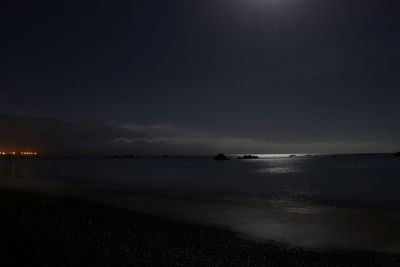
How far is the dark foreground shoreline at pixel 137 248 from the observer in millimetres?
10752

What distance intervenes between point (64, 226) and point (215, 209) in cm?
1373

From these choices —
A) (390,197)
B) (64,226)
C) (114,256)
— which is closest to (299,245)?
(114,256)

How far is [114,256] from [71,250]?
1.80m

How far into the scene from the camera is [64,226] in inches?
626

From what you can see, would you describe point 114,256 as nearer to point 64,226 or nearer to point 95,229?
point 95,229

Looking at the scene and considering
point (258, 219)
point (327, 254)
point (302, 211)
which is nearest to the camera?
point (327, 254)

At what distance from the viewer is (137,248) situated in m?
12.3

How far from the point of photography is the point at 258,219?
22.0m

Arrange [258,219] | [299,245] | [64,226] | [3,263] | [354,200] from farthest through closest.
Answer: [354,200], [258,219], [64,226], [299,245], [3,263]

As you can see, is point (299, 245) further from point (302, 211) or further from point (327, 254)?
point (302, 211)

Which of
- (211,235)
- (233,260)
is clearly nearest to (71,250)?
(233,260)

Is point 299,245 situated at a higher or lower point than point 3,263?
lower

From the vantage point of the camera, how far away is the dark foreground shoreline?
10.8m

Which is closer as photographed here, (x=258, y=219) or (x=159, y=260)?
(x=159, y=260)
